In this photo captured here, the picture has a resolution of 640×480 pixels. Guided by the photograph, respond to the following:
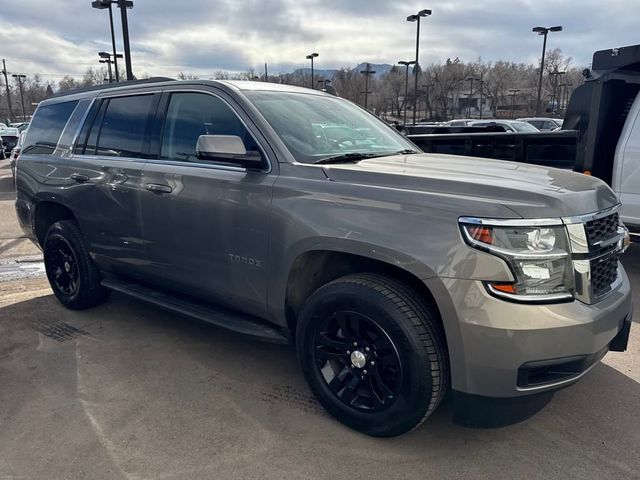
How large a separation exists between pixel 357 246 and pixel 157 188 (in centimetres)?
172

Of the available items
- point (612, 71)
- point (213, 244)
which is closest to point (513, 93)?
point (612, 71)

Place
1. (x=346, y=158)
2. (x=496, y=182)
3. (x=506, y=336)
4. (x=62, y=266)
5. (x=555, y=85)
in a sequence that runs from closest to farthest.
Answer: (x=506, y=336)
(x=496, y=182)
(x=346, y=158)
(x=62, y=266)
(x=555, y=85)

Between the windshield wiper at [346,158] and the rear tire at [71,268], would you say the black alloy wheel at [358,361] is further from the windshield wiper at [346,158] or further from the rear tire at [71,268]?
the rear tire at [71,268]

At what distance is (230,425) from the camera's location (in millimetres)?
3053

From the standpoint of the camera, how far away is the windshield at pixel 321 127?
3295mm

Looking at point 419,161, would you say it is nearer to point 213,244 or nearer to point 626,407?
point 213,244

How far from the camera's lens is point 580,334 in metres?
2.41

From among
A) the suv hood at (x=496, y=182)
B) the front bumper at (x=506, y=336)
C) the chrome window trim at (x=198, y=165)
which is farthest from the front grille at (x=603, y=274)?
the chrome window trim at (x=198, y=165)

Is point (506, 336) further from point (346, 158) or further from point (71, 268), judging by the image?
point (71, 268)

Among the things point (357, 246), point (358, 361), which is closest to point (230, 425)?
point (358, 361)

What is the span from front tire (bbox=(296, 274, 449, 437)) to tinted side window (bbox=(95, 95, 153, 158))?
2056mm

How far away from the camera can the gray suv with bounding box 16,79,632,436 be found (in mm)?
2398

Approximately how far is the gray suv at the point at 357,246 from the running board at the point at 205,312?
18 mm

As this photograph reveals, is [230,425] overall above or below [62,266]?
below
